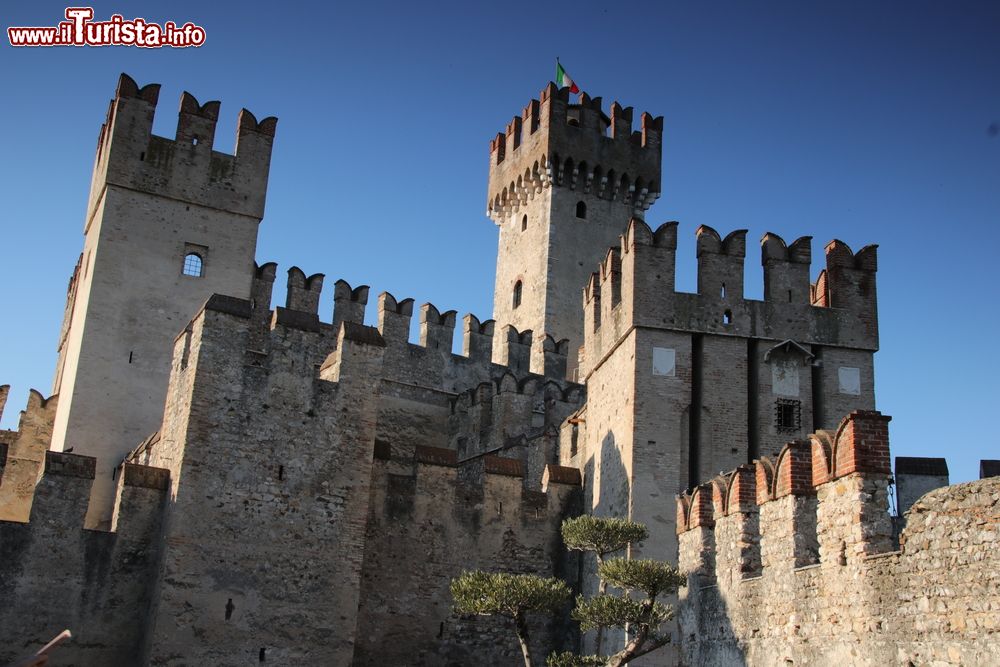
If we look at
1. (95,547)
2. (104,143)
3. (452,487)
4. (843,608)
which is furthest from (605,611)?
(104,143)

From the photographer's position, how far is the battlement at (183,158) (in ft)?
93.0

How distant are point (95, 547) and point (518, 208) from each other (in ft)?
99.1

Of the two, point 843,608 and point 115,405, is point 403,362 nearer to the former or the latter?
point 115,405

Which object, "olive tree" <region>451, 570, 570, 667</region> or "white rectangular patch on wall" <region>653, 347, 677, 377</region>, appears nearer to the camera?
"olive tree" <region>451, 570, 570, 667</region>

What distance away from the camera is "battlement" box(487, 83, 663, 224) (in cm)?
4400

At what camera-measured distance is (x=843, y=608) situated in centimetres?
1145

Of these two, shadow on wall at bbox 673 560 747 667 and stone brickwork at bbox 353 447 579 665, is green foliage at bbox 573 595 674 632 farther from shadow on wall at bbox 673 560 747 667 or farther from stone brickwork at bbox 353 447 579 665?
stone brickwork at bbox 353 447 579 665

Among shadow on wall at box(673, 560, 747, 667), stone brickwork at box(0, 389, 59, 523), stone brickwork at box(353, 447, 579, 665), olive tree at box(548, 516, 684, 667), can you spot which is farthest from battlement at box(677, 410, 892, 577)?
stone brickwork at box(0, 389, 59, 523)

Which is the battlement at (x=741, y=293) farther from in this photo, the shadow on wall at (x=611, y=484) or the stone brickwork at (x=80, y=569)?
the stone brickwork at (x=80, y=569)

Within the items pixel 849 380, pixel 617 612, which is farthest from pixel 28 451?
pixel 849 380

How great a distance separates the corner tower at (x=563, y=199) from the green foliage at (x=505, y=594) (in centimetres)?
2449

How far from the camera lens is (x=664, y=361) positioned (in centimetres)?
2078

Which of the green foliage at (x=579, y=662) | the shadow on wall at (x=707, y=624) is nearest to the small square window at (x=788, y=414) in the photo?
the shadow on wall at (x=707, y=624)

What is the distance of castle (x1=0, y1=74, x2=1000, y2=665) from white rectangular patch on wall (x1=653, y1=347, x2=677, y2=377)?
1.7 inches
